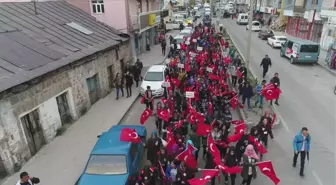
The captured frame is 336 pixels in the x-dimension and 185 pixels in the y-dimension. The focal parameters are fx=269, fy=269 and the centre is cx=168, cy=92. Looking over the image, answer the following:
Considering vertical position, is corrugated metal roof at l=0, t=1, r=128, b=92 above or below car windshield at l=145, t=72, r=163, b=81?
above

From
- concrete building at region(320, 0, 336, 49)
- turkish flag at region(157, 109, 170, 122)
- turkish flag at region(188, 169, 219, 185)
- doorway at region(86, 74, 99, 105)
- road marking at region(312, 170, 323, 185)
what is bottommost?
road marking at region(312, 170, 323, 185)

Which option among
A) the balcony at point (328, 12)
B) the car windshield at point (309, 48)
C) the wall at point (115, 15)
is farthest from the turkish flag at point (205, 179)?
the balcony at point (328, 12)

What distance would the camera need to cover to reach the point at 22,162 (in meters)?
9.55

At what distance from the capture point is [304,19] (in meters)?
35.1

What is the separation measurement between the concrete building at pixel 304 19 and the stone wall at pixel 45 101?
26185 mm

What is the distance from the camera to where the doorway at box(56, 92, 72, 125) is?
12148mm

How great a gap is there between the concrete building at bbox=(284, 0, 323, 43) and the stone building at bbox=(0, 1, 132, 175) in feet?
78.9

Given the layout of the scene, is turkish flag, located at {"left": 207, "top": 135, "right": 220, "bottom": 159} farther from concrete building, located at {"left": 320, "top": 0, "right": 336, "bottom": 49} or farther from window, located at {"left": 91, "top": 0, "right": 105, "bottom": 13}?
concrete building, located at {"left": 320, "top": 0, "right": 336, "bottom": 49}

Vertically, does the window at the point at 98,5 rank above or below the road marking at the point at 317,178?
above

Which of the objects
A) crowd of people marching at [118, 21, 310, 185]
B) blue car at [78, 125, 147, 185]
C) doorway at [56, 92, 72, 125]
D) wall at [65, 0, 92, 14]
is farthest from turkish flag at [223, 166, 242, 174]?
wall at [65, 0, 92, 14]

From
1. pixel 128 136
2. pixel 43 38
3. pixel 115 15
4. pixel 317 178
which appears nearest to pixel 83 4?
pixel 115 15

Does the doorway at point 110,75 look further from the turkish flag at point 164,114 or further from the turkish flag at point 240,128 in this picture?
the turkish flag at point 240,128

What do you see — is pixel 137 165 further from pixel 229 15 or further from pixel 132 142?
pixel 229 15

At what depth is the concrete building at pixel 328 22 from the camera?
26.4m
